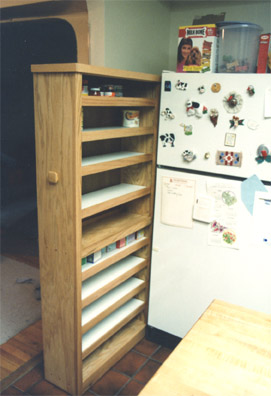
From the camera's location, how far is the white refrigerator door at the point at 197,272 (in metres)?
2.04

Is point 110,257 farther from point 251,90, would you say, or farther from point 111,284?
point 251,90

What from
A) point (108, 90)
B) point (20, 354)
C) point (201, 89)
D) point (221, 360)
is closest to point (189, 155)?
point (201, 89)

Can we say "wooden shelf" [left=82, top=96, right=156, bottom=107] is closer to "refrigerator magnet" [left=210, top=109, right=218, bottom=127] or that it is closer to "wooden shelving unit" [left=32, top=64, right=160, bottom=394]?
"wooden shelving unit" [left=32, top=64, right=160, bottom=394]

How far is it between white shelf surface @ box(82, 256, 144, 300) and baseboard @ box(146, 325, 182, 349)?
0.48 m

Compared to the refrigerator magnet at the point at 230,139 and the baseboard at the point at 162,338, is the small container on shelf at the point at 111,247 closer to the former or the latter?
the baseboard at the point at 162,338

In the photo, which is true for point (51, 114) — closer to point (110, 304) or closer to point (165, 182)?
point (165, 182)

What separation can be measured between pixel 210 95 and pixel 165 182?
563 mm

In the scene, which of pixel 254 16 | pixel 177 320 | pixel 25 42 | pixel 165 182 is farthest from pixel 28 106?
pixel 177 320

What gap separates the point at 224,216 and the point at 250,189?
0.21 meters

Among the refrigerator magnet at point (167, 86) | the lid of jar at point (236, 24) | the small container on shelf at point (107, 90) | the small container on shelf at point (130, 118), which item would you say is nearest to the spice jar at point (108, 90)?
the small container on shelf at point (107, 90)

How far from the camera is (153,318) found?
2525mm

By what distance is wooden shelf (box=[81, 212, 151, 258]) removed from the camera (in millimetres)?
1994

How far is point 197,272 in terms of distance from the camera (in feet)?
7.41

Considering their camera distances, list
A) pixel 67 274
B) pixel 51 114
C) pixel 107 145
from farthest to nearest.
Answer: pixel 107 145 < pixel 67 274 < pixel 51 114
